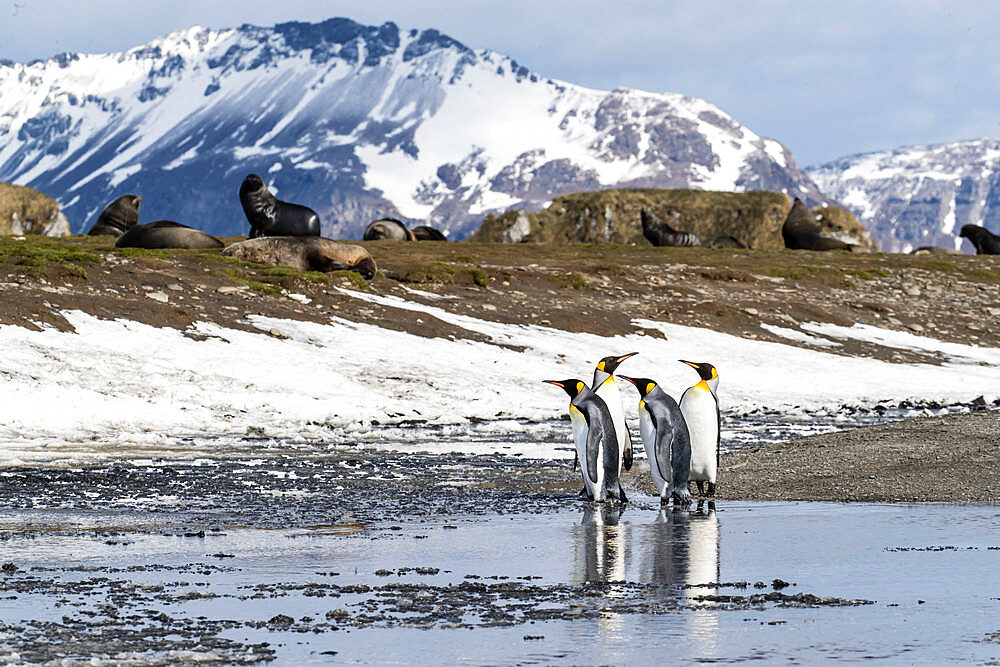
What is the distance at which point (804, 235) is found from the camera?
7075cm

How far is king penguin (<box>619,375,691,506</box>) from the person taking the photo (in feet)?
38.0

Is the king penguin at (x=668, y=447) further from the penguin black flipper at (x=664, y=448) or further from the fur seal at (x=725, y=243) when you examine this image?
the fur seal at (x=725, y=243)

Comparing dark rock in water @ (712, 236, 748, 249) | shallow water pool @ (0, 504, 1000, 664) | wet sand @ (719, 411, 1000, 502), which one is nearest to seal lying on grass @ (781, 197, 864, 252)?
dark rock in water @ (712, 236, 748, 249)

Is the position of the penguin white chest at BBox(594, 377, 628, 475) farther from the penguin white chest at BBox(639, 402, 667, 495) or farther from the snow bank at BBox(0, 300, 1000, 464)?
the snow bank at BBox(0, 300, 1000, 464)

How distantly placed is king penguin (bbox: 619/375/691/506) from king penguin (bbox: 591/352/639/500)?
0.34 m

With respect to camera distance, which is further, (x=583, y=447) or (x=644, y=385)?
(x=644, y=385)

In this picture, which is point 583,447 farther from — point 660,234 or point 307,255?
point 660,234

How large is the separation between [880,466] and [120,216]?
43328 mm

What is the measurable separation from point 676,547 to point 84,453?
819cm

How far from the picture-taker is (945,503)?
1129cm

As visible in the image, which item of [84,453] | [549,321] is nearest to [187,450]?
[84,453]

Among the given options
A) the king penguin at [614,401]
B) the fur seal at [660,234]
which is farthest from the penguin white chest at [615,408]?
the fur seal at [660,234]

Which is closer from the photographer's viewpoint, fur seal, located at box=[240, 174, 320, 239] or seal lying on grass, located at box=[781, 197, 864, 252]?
fur seal, located at box=[240, 174, 320, 239]

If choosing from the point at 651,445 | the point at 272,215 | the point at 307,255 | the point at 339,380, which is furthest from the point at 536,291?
the point at 651,445
